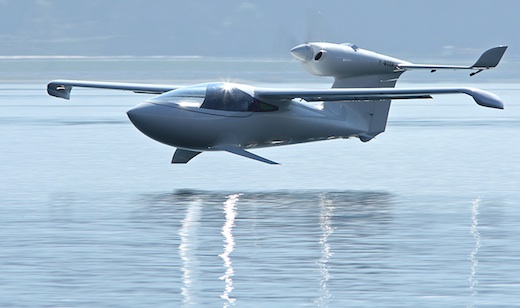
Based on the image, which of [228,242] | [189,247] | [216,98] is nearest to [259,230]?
[228,242]

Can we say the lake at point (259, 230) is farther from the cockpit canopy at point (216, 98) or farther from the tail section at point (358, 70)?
the cockpit canopy at point (216, 98)

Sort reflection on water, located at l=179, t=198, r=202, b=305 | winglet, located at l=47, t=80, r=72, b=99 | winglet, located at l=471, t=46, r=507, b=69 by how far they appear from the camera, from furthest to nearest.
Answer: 1. winglet, located at l=47, t=80, r=72, b=99
2. winglet, located at l=471, t=46, r=507, b=69
3. reflection on water, located at l=179, t=198, r=202, b=305

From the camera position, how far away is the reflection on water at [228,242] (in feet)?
56.3

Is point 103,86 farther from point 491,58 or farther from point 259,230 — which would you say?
point 259,230

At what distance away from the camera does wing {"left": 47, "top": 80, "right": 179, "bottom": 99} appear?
37.4 meters

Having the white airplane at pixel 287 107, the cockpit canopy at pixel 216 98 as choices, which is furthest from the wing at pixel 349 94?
the cockpit canopy at pixel 216 98

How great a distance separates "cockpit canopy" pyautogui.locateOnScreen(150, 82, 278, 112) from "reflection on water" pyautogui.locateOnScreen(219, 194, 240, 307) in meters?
2.69

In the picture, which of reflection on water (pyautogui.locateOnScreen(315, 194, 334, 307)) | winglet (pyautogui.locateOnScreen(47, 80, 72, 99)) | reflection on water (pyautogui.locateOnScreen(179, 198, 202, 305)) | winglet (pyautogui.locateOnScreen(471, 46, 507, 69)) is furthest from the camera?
winglet (pyautogui.locateOnScreen(47, 80, 72, 99))

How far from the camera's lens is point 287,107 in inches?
1310

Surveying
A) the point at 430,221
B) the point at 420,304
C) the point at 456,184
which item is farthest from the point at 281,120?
the point at 420,304

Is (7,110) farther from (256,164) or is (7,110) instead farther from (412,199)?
(412,199)

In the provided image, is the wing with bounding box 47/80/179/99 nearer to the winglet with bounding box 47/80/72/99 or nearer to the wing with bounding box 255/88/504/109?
the winglet with bounding box 47/80/72/99

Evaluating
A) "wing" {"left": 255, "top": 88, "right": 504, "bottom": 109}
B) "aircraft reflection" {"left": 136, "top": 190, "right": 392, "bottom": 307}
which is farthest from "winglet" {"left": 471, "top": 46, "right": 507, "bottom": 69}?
"aircraft reflection" {"left": 136, "top": 190, "right": 392, "bottom": 307}

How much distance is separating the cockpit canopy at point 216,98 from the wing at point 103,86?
15.1 feet
